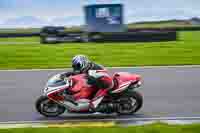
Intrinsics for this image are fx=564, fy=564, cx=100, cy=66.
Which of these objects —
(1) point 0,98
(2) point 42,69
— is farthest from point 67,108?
(2) point 42,69

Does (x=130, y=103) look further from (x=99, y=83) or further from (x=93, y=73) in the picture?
(x=93, y=73)

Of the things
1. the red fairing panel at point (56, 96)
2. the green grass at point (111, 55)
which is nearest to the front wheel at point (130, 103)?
the red fairing panel at point (56, 96)

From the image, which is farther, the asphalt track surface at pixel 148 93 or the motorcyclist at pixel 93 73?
the asphalt track surface at pixel 148 93

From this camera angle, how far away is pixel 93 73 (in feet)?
32.5

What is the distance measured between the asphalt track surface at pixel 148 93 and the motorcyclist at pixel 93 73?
578 millimetres

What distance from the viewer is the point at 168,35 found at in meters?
31.0

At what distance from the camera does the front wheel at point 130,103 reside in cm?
1009

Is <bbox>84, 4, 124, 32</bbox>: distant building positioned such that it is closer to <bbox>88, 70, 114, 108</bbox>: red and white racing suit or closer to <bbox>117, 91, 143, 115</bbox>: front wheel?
<bbox>117, 91, 143, 115</bbox>: front wheel

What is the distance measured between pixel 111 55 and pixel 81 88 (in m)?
14.4

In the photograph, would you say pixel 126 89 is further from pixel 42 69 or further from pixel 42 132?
pixel 42 69

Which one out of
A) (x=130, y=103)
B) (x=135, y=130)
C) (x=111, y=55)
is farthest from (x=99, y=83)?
(x=111, y=55)

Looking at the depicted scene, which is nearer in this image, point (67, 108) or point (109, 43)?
point (67, 108)

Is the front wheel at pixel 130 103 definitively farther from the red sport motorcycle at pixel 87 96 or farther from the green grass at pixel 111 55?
the green grass at pixel 111 55

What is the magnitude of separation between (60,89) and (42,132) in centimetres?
259
